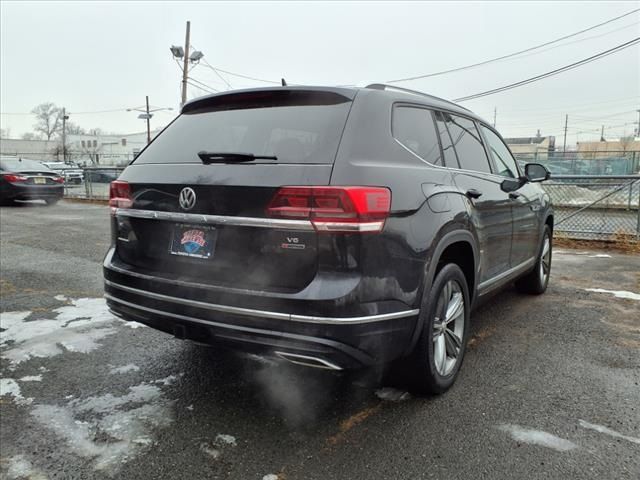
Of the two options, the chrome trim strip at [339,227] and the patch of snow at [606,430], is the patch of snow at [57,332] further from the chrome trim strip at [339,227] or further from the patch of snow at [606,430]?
the patch of snow at [606,430]

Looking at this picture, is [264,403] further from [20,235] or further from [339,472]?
[20,235]

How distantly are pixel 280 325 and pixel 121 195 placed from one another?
4.61 feet

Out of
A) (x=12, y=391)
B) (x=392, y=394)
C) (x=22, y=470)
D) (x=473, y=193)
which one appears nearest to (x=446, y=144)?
(x=473, y=193)

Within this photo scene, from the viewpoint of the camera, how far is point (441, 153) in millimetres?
3213

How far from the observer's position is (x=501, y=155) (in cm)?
451

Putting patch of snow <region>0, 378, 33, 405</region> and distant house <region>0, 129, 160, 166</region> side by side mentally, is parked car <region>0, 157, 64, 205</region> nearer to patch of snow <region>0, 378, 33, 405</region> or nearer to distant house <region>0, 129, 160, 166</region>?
patch of snow <region>0, 378, 33, 405</region>

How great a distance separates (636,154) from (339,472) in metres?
21.3

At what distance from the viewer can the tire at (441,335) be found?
2730 millimetres

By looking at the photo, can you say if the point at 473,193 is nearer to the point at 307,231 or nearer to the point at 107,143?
the point at 307,231

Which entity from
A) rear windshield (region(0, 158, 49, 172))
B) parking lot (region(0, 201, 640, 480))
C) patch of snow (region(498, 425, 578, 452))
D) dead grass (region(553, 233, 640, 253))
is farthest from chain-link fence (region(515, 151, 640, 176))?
patch of snow (region(498, 425, 578, 452))

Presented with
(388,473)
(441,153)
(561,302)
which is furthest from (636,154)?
(388,473)

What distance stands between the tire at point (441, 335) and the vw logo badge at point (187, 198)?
130 centimetres

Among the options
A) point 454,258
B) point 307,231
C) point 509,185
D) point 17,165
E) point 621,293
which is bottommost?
point 621,293

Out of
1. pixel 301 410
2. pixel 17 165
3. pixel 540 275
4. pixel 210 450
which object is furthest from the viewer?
pixel 17 165
